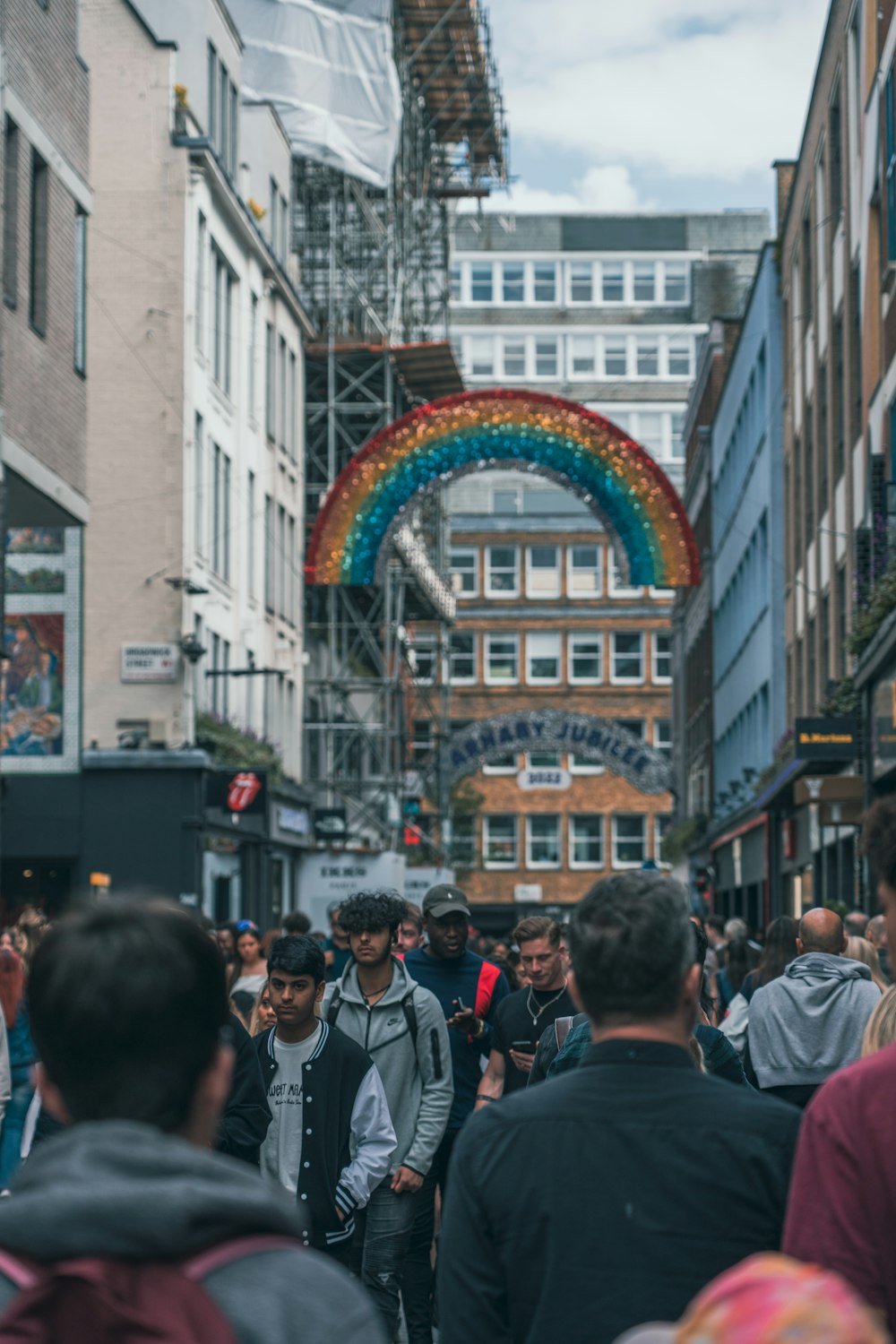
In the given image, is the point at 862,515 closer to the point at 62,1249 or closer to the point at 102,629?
the point at 102,629

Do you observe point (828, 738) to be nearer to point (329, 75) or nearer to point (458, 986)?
point (458, 986)

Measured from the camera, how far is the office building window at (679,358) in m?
95.6

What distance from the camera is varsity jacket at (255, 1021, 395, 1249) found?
25.3 ft

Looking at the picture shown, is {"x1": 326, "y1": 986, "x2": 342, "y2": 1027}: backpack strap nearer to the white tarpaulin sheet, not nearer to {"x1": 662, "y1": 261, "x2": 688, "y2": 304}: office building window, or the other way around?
the white tarpaulin sheet

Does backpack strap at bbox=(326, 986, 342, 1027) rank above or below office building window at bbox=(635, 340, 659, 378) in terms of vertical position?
below

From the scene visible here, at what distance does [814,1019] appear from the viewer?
8406 mm

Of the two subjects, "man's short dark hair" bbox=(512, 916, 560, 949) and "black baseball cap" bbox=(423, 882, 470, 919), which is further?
"black baseball cap" bbox=(423, 882, 470, 919)

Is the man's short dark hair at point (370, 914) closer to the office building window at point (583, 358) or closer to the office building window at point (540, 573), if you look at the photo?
the office building window at point (540, 573)

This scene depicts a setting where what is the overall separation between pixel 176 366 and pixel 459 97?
75.5ft

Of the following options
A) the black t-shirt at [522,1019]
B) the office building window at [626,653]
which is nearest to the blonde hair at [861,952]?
the black t-shirt at [522,1019]

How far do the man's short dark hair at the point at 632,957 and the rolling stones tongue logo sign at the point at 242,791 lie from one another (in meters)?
29.5

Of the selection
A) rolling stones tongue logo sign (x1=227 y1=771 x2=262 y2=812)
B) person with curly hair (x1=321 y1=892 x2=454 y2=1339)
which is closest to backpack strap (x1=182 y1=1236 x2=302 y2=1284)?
person with curly hair (x1=321 y1=892 x2=454 y2=1339)

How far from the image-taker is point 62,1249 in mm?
2275

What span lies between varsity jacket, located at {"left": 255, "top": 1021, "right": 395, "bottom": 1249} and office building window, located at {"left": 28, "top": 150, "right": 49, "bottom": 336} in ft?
53.2
